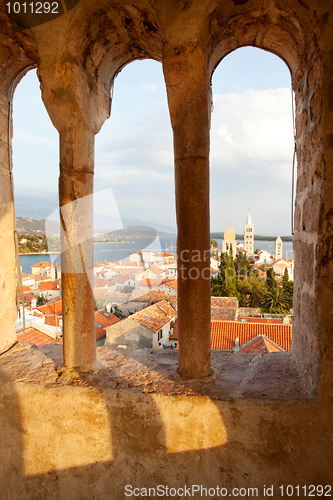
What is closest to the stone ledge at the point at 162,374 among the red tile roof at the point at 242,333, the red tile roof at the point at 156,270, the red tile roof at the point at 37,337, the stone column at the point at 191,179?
the stone column at the point at 191,179

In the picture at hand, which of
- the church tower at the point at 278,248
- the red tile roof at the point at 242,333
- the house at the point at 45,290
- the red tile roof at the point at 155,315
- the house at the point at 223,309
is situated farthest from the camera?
the church tower at the point at 278,248

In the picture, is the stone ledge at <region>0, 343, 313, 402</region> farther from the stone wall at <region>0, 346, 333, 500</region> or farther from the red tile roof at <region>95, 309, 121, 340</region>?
the red tile roof at <region>95, 309, 121, 340</region>

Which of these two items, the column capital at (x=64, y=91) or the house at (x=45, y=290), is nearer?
the column capital at (x=64, y=91)

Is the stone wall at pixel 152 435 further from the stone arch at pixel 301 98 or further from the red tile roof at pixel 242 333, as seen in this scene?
the red tile roof at pixel 242 333

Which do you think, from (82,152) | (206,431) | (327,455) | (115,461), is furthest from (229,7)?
(115,461)

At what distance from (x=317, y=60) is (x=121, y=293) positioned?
3.75 meters

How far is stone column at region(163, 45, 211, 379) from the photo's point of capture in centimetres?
197

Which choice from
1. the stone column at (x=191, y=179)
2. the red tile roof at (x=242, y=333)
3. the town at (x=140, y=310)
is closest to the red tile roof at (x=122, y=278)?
the town at (x=140, y=310)

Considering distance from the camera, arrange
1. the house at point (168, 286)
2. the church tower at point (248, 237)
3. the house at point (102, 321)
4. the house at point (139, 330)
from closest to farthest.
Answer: the house at point (139, 330) → the house at point (102, 321) → the house at point (168, 286) → the church tower at point (248, 237)

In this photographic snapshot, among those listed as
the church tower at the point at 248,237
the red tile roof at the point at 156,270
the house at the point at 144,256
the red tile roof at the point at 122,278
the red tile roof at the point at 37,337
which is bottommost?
the red tile roof at the point at 37,337

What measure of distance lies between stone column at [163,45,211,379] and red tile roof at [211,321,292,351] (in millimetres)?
11291

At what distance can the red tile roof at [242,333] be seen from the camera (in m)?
12.6

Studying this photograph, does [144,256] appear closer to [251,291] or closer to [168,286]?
[168,286]

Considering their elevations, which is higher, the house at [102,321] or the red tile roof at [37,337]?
the red tile roof at [37,337]
